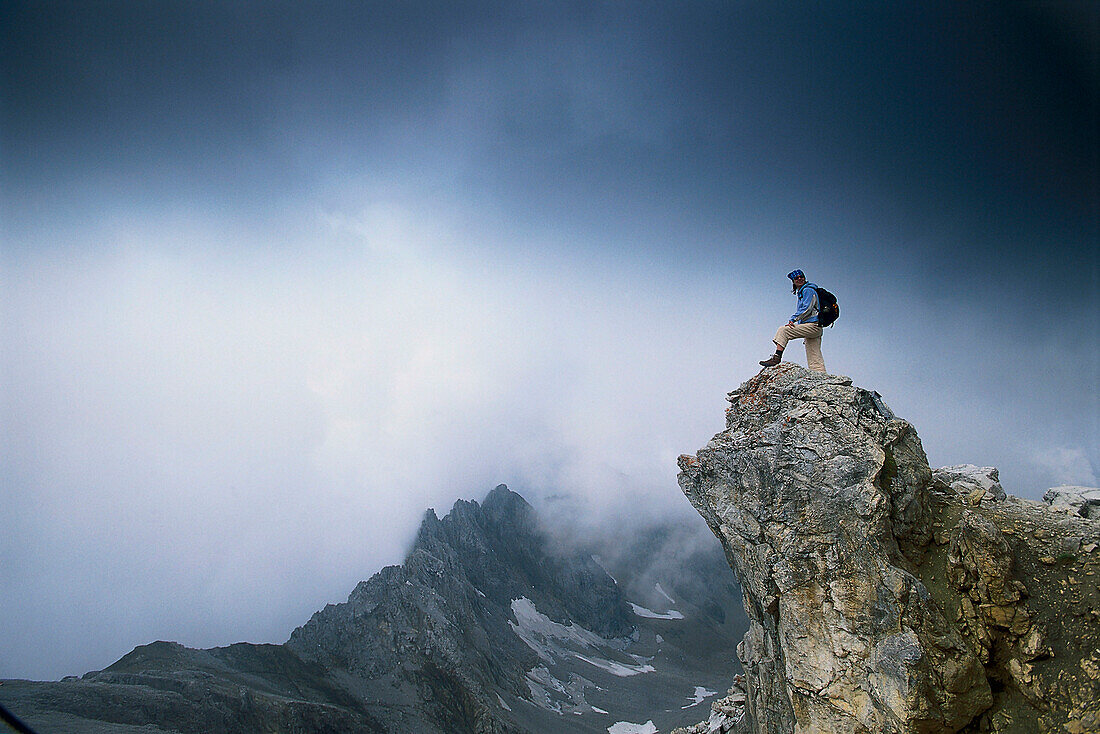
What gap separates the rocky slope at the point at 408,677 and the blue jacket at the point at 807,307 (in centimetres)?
8660

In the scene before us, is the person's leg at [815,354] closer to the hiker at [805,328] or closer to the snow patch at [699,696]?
the hiker at [805,328]

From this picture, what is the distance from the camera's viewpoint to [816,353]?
22.2m

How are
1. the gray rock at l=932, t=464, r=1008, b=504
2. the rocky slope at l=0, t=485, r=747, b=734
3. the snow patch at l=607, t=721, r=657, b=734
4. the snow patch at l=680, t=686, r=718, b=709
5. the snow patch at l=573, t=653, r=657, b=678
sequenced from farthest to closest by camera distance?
the snow patch at l=573, t=653, r=657, b=678
the snow patch at l=680, t=686, r=718, b=709
the snow patch at l=607, t=721, r=657, b=734
the rocky slope at l=0, t=485, r=747, b=734
the gray rock at l=932, t=464, r=1008, b=504

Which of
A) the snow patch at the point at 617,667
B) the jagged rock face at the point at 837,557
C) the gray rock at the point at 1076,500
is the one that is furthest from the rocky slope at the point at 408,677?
the gray rock at the point at 1076,500

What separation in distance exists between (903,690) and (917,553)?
4753mm

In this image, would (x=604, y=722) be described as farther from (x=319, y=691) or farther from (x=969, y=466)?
(x=969, y=466)

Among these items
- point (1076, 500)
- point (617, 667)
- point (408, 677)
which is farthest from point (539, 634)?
point (1076, 500)

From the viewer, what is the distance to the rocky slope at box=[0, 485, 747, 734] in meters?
68.9

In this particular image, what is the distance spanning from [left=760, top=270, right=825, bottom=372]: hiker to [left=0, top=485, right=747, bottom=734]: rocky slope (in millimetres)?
85560

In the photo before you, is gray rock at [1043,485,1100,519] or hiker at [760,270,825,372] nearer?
gray rock at [1043,485,1100,519]

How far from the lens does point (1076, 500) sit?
18.0m

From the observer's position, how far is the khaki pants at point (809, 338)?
21250 millimetres

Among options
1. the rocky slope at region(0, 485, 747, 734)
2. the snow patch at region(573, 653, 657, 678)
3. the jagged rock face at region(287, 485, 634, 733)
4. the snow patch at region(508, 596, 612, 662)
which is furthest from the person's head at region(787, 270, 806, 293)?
the snow patch at region(573, 653, 657, 678)

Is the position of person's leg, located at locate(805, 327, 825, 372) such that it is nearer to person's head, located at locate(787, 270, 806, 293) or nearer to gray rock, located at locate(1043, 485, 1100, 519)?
person's head, located at locate(787, 270, 806, 293)
